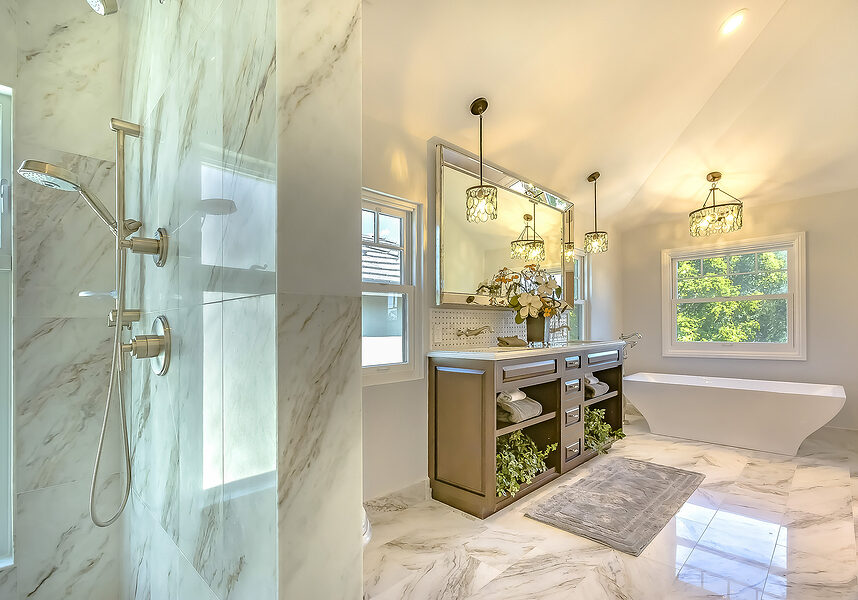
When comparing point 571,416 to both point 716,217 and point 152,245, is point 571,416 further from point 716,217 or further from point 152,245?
point 152,245

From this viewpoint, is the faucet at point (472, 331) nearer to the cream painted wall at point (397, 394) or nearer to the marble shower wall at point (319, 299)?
the cream painted wall at point (397, 394)

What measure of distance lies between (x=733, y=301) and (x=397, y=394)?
4021 millimetres

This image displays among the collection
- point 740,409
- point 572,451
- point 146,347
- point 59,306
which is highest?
point 59,306

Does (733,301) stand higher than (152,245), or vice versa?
(152,245)

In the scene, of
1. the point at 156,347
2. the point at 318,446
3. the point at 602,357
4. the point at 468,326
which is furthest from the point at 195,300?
the point at 602,357

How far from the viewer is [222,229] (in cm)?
104

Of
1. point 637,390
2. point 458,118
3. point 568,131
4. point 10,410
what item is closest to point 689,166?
point 568,131

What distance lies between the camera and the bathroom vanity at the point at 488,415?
2.38 m

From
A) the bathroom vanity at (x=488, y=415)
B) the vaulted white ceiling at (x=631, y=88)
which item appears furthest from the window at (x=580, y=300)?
the bathroom vanity at (x=488, y=415)

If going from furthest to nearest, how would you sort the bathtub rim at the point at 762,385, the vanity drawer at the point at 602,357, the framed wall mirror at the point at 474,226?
1. the bathtub rim at the point at 762,385
2. the vanity drawer at the point at 602,357
3. the framed wall mirror at the point at 474,226

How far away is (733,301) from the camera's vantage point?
14.9 feet

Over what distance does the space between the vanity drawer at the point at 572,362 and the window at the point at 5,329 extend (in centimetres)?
291

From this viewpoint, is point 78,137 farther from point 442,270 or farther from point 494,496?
point 494,496

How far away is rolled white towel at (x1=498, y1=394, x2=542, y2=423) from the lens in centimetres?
258
